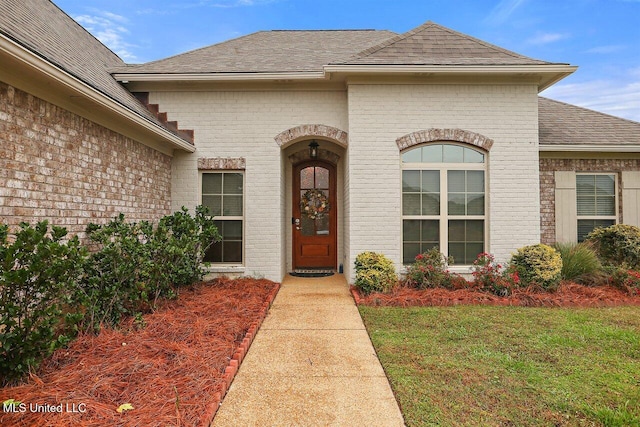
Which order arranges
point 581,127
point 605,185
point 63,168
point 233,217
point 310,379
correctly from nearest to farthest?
point 310,379 < point 63,168 < point 233,217 < point 605,185 < point 581,127

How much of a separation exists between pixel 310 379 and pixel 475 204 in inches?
192

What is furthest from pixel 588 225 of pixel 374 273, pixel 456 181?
pixel 374 273

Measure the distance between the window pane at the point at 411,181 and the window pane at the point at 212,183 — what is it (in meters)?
3.51

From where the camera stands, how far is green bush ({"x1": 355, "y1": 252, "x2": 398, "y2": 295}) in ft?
19.2

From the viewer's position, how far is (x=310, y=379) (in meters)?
3.08

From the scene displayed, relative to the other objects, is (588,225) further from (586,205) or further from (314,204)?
(314,204)

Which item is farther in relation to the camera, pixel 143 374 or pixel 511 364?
pixel 511 364

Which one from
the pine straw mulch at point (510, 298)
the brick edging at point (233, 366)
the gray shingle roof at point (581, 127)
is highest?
the gray shingle roof at point (581, 127)

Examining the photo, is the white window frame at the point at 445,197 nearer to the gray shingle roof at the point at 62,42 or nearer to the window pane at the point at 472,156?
the window pane at the point at 472,156

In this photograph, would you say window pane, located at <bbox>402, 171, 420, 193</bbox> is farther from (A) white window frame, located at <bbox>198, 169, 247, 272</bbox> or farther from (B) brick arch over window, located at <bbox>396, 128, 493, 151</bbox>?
(A) white window frame, located at <bbox>198, 169, 247, 272</bbox>

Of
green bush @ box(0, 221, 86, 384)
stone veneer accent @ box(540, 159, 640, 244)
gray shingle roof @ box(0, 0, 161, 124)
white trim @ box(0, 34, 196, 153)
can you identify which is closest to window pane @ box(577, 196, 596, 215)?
stone veneer accent @ box(540, 159, 640, 244)

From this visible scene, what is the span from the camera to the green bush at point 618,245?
6660 mm

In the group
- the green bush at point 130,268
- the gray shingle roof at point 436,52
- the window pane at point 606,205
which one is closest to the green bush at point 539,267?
the window pane at point 606,205

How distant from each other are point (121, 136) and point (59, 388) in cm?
374
